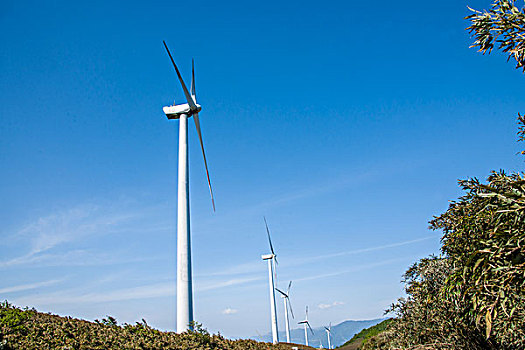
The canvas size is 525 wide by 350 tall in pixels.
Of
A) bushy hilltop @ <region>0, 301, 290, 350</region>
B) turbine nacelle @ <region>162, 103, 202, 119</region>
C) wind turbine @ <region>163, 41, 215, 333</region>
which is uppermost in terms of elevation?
turbine nacelle @ <region>162, 103, 202, 119</region>

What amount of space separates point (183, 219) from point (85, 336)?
8.02m

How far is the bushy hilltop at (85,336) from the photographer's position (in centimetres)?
1022

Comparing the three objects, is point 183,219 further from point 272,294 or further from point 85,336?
point 272,294

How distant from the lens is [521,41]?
1143 centimetres

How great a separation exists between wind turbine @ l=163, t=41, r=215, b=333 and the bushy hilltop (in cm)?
202

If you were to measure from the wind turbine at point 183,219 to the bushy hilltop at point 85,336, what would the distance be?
79.7 inches

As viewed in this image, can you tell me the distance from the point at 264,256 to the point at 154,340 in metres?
43.2

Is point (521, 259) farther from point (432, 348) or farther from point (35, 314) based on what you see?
point (35, 314)

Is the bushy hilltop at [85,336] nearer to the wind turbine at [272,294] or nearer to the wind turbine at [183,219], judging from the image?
the wind turbine at [183,219]

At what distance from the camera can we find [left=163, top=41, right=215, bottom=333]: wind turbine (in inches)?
669

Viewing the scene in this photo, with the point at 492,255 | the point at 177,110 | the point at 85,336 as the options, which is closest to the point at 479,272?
the point at 492,255

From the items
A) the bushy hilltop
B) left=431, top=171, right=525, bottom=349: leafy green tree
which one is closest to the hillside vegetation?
left=431, top=171, right=525, bottom=349: leafy green tree

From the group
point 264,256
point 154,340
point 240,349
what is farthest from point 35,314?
point 264,256

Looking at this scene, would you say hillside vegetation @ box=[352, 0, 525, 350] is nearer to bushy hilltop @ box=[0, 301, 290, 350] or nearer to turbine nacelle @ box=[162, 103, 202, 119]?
bushy hilltop @ box=[0, 301, 290, 350]
